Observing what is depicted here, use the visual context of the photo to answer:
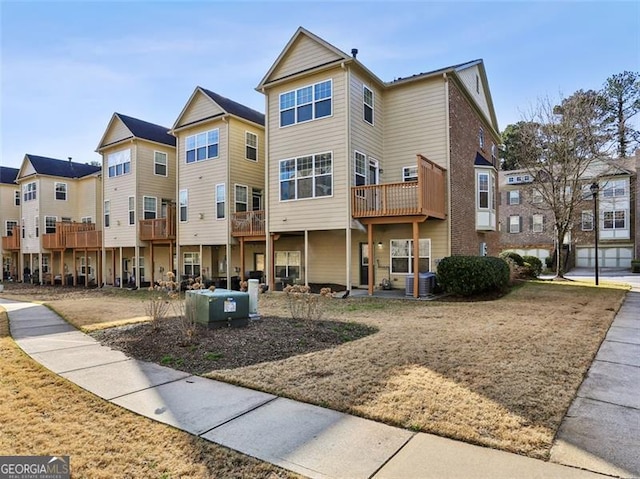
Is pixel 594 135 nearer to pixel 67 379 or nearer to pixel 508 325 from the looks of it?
pixel 508 325

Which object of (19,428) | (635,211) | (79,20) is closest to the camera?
(19,428)

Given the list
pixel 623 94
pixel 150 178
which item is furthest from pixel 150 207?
pixel 623 94

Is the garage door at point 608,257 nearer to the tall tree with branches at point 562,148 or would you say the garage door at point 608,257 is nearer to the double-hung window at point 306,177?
the tall tree with branches at point 562,148

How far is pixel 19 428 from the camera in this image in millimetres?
3783

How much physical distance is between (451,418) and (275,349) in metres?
3.54

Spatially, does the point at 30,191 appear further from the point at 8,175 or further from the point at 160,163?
the point at 160,163

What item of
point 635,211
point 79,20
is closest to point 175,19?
point 79,20

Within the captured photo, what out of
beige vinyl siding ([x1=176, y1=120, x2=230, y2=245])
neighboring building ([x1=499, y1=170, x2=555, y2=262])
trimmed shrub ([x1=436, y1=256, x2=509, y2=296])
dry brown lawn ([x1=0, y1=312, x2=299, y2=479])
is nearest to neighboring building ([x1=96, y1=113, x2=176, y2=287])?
beige vinyl siding ([x1=176, y1=120, x2=230, y2=245])

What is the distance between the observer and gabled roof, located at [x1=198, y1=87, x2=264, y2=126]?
19.9 metres

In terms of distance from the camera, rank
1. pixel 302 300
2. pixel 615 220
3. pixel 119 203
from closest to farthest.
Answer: pixel 302 300, pixel 119 203, pixel 615 220

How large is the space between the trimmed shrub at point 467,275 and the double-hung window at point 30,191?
107 feet

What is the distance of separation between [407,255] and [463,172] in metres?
4.40

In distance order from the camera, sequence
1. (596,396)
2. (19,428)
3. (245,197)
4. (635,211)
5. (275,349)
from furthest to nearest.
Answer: (635,211) < (245,197) < (275,349) < (596,396) < (19,428)

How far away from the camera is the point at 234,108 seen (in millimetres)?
20625
